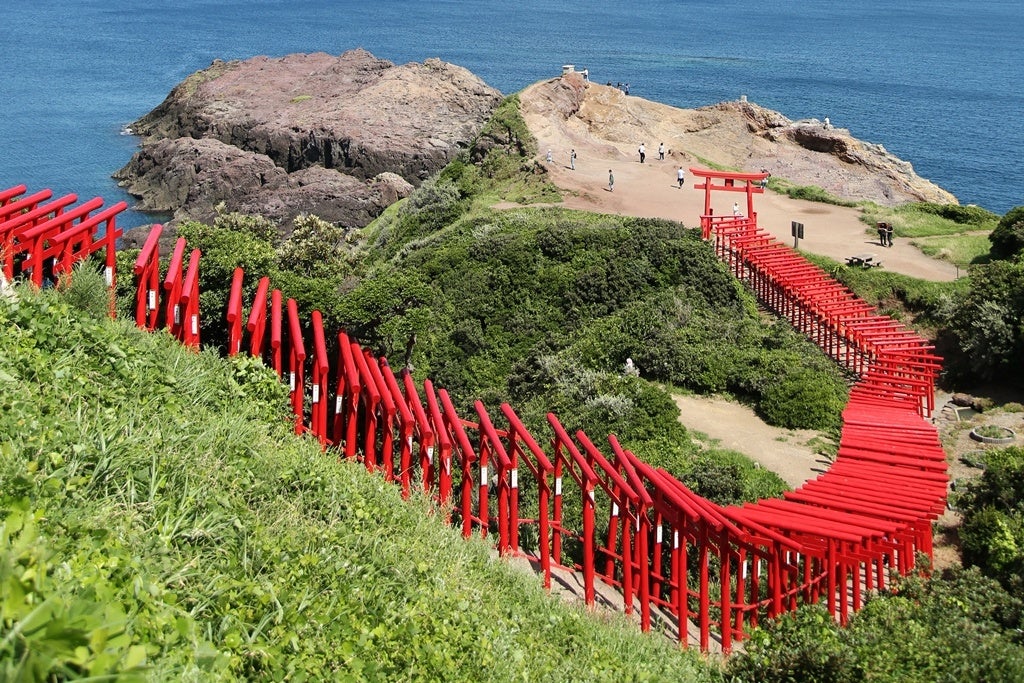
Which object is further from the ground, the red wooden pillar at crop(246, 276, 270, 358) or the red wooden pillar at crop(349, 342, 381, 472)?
the red wooden pillar at crop(246, 276, 270, 358)

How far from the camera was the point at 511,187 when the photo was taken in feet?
123

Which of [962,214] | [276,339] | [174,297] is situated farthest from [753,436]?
[962,214]

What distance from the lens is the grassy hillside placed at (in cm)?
600

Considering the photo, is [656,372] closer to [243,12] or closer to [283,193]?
[283,193]

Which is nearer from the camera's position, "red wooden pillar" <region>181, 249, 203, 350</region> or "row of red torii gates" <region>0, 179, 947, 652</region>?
"row of red torii gates" <region>0, 179, 947, 652</region>

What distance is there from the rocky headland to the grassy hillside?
112 ft

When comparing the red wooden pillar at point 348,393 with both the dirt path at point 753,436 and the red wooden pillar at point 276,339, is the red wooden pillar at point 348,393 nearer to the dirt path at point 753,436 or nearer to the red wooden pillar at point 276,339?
the red wooden pillar at point 276,339

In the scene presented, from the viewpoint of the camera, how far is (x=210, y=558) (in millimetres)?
8180

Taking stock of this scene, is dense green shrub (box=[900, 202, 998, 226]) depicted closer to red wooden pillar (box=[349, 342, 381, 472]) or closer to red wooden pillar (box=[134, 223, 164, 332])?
red wooden pillar (box=[349, 342, 381, 472])

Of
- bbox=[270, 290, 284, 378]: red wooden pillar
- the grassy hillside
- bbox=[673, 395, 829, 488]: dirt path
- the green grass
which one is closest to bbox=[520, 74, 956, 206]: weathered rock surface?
the green grass

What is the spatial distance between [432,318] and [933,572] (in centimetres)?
1325

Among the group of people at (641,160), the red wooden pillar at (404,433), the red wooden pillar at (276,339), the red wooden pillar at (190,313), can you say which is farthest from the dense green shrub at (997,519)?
the group of people at (641,160)

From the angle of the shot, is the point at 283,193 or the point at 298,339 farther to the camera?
the point at 283,193

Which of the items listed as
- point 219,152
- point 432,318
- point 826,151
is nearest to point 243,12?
point 219,152
